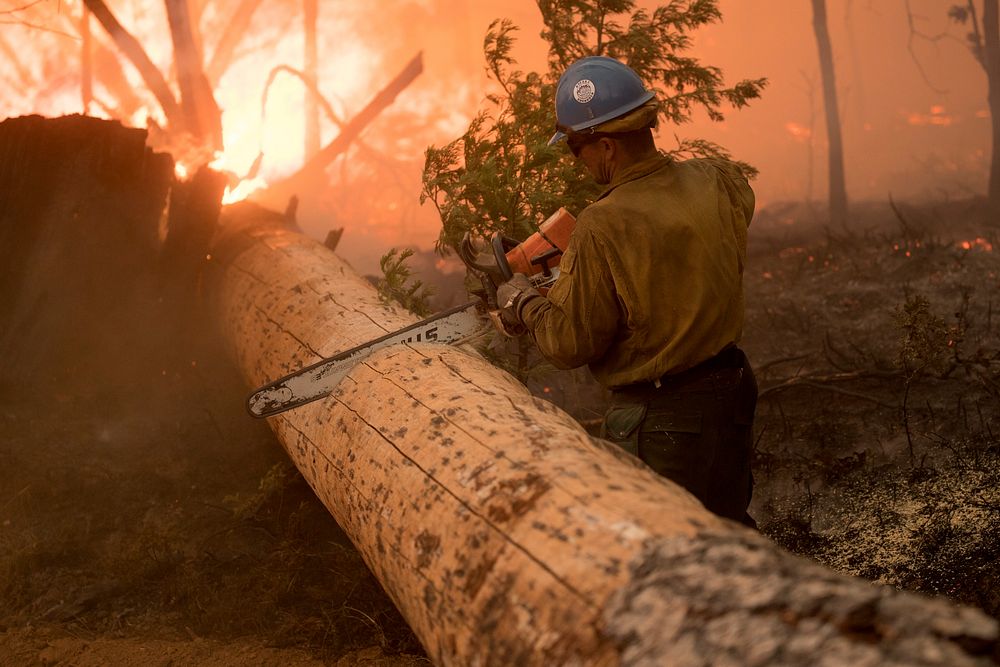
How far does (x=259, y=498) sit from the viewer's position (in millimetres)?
4156

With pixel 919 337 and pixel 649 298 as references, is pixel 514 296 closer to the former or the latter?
pixel 649 298

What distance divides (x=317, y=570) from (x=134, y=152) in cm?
331

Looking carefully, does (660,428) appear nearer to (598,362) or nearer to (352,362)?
(598,362)

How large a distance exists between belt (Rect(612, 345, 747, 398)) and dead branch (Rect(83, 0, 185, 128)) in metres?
6.74

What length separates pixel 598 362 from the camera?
3.02 meters

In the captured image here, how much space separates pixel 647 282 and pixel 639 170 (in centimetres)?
46

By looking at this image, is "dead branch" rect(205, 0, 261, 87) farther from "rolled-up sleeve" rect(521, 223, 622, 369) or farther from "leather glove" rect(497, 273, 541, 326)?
"rolled-up sleeve" rect(521, 223, 622, 369)

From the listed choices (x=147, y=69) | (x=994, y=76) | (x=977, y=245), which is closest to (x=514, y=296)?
(x=147, y=69)

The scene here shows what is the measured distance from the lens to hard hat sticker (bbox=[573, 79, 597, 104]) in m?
2.83

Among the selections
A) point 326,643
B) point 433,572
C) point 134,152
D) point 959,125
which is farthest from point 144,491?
point 959,125

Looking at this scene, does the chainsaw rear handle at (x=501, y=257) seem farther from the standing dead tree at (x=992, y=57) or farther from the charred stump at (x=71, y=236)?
the standing dead tree at (x=992, y=57)

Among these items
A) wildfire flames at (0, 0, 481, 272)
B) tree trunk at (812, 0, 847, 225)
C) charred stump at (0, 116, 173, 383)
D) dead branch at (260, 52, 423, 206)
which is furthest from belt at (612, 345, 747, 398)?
tree trunk at (812, 0, 847, 225)

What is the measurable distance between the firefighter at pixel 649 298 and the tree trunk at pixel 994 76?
11.6 meters

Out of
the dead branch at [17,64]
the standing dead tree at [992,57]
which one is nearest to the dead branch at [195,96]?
the dead branch at [17,64]
